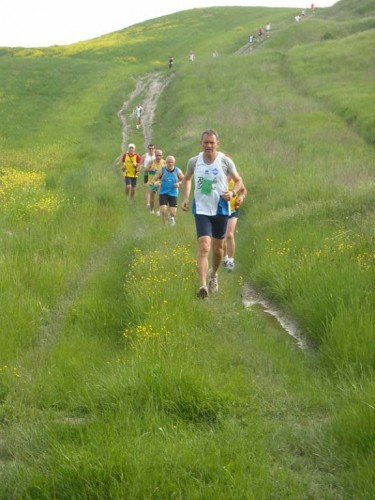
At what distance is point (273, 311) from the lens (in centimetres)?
770

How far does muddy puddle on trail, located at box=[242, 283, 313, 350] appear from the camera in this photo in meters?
6.59

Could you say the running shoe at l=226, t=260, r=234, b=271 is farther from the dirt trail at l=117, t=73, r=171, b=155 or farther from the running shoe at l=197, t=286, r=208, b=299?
the dirt trail at l=117, t=73, r=171, b=155

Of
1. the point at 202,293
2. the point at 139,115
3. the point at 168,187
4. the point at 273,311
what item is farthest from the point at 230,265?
the point at 139,115

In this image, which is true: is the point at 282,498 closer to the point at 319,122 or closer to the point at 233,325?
the point at 233,325

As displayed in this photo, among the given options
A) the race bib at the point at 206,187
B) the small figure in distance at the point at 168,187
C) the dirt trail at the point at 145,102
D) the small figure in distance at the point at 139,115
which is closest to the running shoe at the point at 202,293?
the race bib at the point at 206,187

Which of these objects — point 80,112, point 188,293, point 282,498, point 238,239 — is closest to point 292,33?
point 80,112

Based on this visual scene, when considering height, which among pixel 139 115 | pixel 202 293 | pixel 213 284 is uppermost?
pixel 139 115

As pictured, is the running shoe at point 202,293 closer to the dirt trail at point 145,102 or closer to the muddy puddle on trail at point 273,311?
the muddy puddle on trail at point 273,311

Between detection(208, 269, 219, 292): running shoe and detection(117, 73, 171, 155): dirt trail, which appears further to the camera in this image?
detection(117, 73, 171, 155): dirt trail

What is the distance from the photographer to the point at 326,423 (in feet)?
14.8

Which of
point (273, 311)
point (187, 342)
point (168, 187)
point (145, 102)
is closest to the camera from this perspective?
point (187, 342)

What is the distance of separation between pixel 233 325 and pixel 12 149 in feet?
76.3

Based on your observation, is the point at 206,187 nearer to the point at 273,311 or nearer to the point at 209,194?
the point at 209,194

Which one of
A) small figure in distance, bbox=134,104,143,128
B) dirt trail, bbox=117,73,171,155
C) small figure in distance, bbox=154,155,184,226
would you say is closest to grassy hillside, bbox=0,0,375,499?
small figure in distance, bbox=154,155,184,226
